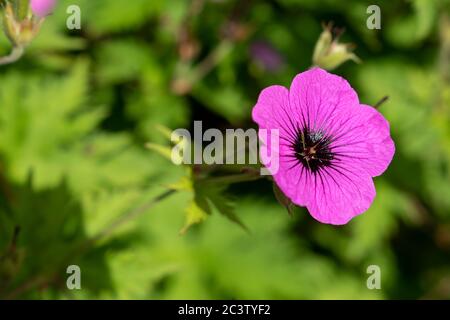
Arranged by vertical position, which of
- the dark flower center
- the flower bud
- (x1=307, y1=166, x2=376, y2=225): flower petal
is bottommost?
(x1=307, y1=166, x2=376, y2=225): flower petal

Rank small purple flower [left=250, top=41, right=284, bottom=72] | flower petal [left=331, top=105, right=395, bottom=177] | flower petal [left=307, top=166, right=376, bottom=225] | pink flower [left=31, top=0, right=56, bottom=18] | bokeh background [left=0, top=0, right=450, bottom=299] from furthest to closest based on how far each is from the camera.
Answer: small purple flower [left=250, top=41, right=284, bottom=72] < bokeh background [left=0, top=0, right=450, bottom=299] < pink flower [left=31, top=0, right=56, bottom=18] < flower petal [left=331, top=105, right=395, bottom=177] < flower petal [left=307, top=166, right=376, bottom=225]

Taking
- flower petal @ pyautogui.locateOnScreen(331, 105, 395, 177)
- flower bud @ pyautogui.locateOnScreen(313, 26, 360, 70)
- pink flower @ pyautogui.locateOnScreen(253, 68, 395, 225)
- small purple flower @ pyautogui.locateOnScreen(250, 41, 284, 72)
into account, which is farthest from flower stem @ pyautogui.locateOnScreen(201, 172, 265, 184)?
small purple flower @ pyautogui.locateOnScreen(250, 41, 284, 72)

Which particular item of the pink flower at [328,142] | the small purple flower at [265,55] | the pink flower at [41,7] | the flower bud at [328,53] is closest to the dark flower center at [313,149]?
the pink flower at [328,142]

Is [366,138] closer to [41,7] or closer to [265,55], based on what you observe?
[41,7]

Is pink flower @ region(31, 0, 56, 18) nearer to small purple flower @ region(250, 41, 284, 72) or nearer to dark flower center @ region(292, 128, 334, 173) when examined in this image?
dark flower center @ region(292, 128, 334, 173)

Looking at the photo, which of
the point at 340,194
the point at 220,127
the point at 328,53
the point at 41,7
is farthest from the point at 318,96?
the point at 220,127
